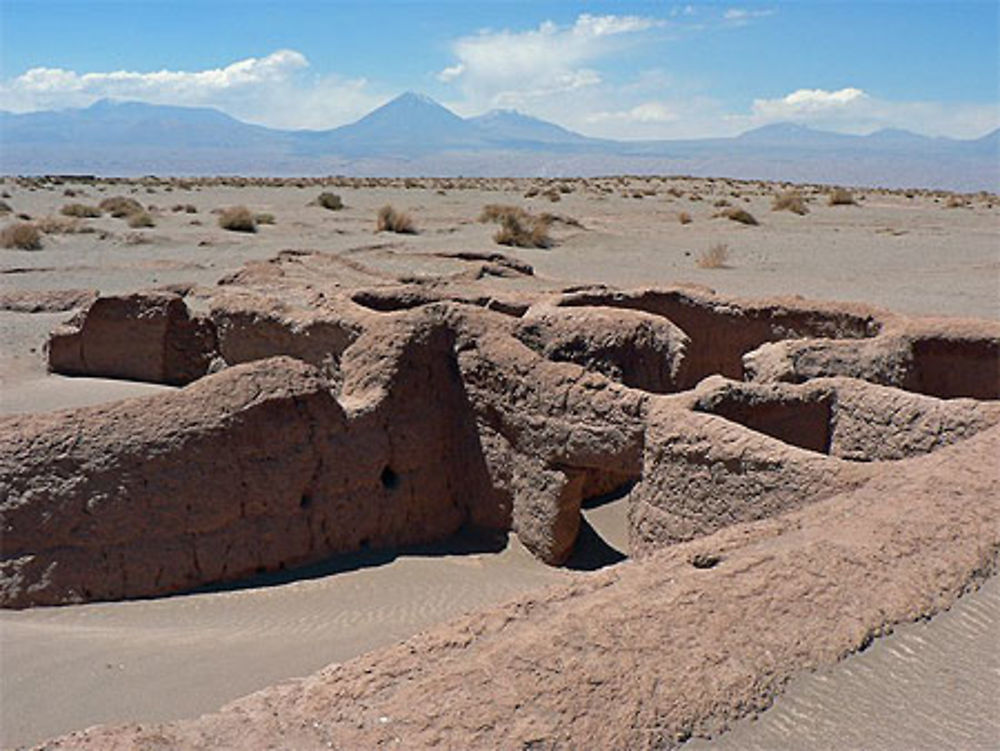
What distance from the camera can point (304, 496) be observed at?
852 centimetres

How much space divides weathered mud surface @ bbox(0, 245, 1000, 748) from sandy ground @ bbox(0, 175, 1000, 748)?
25 centimetres

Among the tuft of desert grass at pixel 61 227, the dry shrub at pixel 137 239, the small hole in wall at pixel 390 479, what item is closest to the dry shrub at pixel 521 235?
the dry shrub at pixel 137 239

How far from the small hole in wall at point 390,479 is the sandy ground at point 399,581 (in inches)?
25.5

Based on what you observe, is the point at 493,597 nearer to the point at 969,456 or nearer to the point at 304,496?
the point at 304,496

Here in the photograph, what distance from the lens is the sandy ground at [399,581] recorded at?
14.3 feet

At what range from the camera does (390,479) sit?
30.7ft

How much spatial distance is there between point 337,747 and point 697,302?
32.3 ft

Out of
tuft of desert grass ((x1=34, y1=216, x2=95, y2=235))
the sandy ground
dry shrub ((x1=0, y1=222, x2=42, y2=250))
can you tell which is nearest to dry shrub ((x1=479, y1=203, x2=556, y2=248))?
the sandy ground

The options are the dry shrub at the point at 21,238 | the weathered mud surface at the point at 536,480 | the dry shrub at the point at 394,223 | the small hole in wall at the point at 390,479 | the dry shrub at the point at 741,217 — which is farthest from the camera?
the dry shrub at the point at 741,217

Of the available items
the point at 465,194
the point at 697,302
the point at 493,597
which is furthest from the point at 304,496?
the point at 465,194

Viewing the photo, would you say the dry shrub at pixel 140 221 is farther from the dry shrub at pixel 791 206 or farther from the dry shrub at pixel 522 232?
the dry shrub at pixel 791 206

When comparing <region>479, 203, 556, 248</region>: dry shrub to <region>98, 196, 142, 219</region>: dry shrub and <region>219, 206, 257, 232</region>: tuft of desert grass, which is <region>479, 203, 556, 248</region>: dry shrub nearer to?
<region>219, 206, 257, 232</region>: tuft of desert grass

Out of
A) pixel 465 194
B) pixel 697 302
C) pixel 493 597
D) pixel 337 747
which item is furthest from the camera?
pixel 465 194

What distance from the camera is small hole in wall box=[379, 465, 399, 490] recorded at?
366 inches
